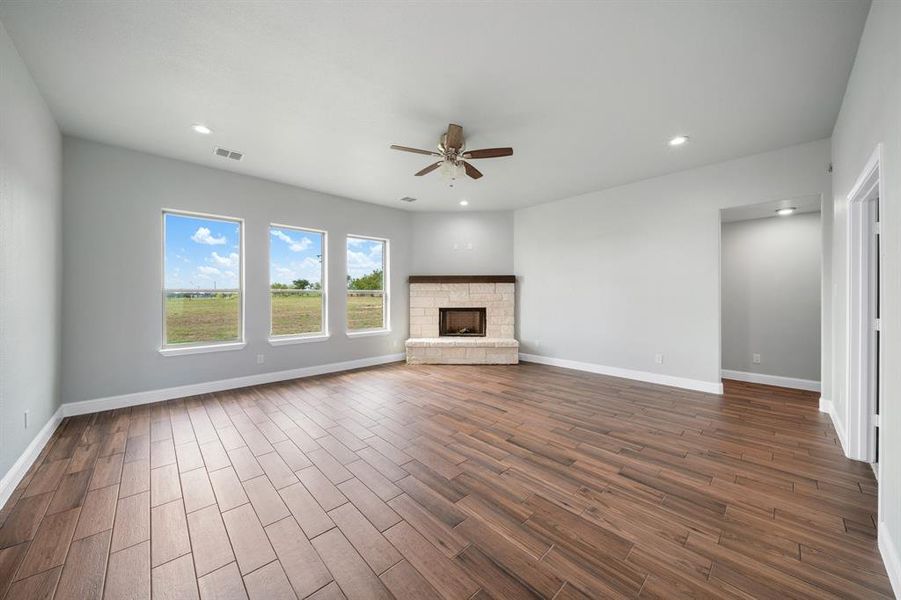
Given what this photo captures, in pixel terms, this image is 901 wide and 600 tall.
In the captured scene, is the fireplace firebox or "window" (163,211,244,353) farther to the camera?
the fireplace firebox

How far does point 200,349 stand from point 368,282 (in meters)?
2.71

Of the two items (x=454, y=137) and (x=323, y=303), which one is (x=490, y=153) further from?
(x=323, y=303)

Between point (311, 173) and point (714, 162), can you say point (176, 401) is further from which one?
point (714, 162)

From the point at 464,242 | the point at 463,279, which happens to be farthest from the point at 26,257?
the point at 464,242

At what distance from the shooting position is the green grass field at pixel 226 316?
4.16m

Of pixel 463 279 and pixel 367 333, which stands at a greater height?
pixel 463 279

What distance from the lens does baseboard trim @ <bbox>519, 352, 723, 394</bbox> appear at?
429cm

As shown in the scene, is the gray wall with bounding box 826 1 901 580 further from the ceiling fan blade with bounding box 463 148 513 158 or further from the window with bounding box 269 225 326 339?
the window with bounding box 269 225 326 339

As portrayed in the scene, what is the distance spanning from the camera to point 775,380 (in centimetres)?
466

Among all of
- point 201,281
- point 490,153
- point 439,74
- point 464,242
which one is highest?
point 439,74

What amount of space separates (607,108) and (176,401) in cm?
557

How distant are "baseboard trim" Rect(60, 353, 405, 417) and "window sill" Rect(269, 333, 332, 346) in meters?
0.41

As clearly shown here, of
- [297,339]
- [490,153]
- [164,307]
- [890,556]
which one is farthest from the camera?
[297,339]

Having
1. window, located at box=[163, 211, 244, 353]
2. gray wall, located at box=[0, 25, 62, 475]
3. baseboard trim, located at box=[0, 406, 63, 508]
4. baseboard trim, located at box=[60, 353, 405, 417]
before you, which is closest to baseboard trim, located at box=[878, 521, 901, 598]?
baseboard trim, located at box=[0, 406, 63, 508]
